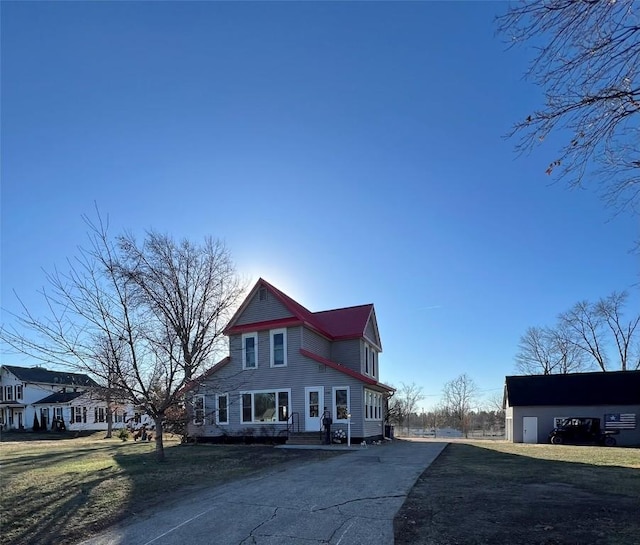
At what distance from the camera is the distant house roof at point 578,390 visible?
31.9m

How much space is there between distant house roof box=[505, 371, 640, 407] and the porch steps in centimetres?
1841

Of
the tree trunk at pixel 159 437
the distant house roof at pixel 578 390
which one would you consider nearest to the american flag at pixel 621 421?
the distant house roof at pixel 578 390

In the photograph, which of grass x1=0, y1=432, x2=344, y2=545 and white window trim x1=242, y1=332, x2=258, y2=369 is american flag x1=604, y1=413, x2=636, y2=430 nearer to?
white window trim x1=242, y1=332, x2=258, y2=369

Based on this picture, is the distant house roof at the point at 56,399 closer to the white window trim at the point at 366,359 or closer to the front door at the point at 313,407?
the white window trim at the point at 366,359

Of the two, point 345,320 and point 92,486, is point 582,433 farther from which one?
point 92,486

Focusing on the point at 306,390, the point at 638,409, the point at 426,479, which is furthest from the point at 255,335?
the point at 638,409

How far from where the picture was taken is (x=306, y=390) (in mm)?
23281

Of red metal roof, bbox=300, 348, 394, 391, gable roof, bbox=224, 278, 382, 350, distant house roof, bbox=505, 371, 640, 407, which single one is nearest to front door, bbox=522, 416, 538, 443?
distant house roof, bbox=505, 371, 640, 407

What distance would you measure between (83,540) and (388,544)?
4.30m

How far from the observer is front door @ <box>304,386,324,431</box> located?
75.0ft

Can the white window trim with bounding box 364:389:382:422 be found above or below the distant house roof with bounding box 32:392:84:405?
above

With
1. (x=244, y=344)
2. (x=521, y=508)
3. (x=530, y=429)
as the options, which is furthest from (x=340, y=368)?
(x=530, y=429)

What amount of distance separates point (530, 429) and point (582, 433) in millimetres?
4132

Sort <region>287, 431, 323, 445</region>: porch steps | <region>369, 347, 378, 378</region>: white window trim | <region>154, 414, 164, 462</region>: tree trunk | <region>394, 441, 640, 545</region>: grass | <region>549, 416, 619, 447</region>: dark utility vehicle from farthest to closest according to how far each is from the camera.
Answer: <region>369, 347, 378, 378</region>: white window trim
<region>549, 416, 619, 447</region>: dark utility vehicle
<region>287, 431, 323, 445</region>: porch steps
<region>154, 414, 164, 462</region>: tree trunk
<region>394, 441, 640, 545</region>: grass
